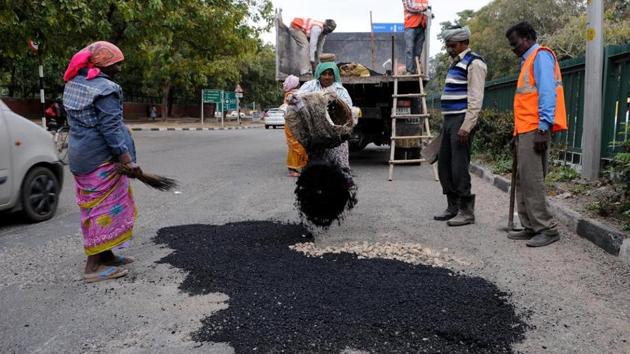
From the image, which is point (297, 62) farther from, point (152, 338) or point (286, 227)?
point (152, 338)

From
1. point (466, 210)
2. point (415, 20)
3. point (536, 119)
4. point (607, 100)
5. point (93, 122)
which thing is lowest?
point (466, 210)

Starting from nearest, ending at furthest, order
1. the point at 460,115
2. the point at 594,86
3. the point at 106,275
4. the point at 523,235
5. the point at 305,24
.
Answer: the point at 106,275
the point at 523,235
the point at 460,115
the point at 594,86
the point at 305,24

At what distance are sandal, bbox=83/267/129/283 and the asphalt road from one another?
51mm

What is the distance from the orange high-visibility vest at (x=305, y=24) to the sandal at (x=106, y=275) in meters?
7.45

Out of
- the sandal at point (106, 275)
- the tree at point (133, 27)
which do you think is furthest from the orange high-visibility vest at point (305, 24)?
the sandal at point (106, 275)

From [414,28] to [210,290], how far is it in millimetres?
7433

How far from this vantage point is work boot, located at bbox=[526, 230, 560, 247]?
479 centimetres

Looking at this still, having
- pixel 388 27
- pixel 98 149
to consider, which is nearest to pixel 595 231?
pixel 98 149

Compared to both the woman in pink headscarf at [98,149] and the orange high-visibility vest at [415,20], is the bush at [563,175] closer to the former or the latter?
the orange high-visibility vest at [415,20]

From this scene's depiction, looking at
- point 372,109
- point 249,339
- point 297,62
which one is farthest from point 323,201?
point 297,62

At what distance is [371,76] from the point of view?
31.8 feet

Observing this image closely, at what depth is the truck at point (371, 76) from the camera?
32.1 feet

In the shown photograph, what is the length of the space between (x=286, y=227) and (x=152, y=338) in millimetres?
2599

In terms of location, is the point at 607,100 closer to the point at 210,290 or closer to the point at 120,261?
the point at 210,290
